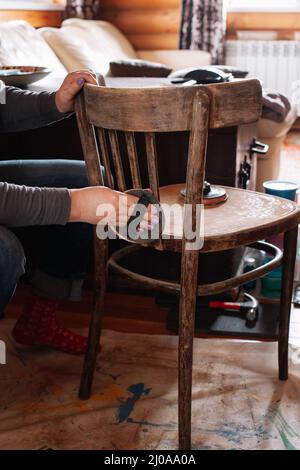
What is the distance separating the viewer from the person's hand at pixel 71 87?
134 centimetres

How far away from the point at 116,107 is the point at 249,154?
1.15m

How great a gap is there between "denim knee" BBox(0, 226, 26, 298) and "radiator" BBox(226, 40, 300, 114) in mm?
3960

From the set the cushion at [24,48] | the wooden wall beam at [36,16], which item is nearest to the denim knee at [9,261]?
the cushion at [24,48]

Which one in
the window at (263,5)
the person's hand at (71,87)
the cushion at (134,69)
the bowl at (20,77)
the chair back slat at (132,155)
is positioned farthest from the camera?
the window at (263,5)

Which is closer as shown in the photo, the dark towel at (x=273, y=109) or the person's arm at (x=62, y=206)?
the person's arm at (x=62, y=206)

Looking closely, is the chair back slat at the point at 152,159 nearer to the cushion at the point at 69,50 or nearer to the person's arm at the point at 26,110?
the person's arm at the point at 26,110

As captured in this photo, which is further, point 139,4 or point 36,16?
point 139,4

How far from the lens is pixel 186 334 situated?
1243 millimetres

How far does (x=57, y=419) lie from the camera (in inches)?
55.7

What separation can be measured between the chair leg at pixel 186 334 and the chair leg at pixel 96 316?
26 centimetres

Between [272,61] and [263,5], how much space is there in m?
0.48

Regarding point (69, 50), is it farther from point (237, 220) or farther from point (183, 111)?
point (183, 111)

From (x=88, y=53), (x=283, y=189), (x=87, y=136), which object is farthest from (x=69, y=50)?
(x=87, y=136)

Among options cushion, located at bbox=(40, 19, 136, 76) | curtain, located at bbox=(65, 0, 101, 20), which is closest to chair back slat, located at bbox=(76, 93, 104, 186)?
cushion, located at bbox=(40, 19, 136, 76)
